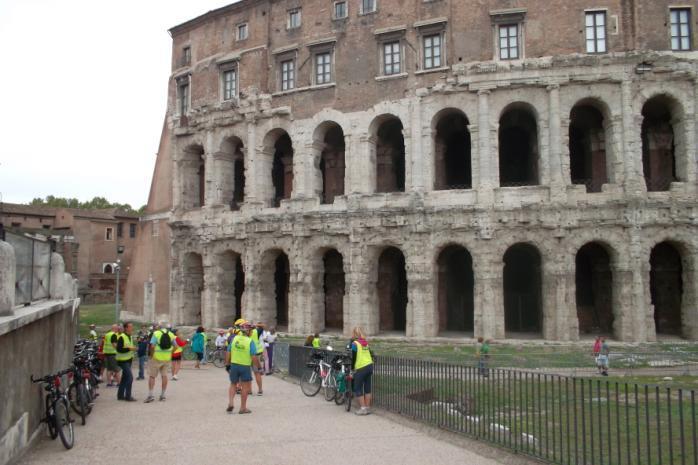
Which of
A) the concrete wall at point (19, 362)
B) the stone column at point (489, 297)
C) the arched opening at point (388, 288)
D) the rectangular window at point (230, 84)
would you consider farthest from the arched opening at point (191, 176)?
the concrete wall at point (19, 362)

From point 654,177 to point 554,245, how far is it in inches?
229

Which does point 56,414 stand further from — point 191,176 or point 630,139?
point 191,176

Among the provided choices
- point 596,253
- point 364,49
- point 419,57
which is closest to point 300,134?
point 364,49

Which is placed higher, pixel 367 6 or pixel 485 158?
pixel 367 6

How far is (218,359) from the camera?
746 inches

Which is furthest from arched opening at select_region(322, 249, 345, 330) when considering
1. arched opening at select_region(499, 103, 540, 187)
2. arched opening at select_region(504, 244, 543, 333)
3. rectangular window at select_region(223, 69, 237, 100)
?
rectangular window at select_region(223, 69, 237, 100)

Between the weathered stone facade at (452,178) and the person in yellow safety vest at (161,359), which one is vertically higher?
the weathered stone facade at (452,178)

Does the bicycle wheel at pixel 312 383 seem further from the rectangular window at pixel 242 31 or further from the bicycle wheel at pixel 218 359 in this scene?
the rectangular window at pixel 242 31

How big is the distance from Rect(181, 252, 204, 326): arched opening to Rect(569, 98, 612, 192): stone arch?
63.3ft

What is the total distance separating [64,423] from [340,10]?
22.3 m

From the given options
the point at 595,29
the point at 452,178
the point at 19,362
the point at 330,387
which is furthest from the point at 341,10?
the point at 19,362

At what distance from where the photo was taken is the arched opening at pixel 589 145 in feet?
79.7

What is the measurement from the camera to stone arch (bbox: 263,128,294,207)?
2822 cm

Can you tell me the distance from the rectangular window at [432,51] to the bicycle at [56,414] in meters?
19.8
